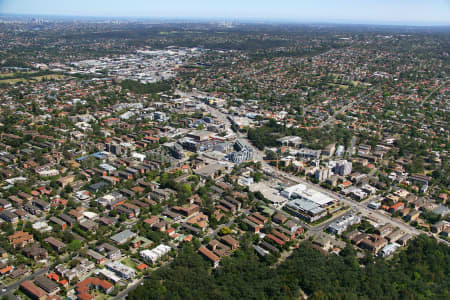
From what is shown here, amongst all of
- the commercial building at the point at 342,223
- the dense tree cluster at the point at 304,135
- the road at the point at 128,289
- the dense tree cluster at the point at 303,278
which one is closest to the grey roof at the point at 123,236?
the road at the point at 128,289

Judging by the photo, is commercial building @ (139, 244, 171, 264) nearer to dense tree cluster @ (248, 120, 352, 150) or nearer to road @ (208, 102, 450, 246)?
road @ (208, 102, 450, 246)

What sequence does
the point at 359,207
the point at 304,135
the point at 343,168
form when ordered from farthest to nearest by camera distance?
the point at 304,135 < the point at 343,168 < the point at 359,207

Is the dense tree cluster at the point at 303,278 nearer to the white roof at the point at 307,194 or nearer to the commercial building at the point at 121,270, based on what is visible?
the commercial building at the point at 121,270

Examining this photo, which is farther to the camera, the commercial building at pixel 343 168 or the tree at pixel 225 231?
the commercial building at pixel 343 168

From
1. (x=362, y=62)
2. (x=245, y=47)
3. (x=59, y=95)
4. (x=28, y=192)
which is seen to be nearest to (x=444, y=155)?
(x=28, y=192)

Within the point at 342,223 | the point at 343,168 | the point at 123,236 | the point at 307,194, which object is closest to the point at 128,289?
the point at 123,236

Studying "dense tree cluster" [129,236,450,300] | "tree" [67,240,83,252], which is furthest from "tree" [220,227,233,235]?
"tree" [67,240,83,252]

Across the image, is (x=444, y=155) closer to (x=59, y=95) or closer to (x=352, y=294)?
(x=352, y=294)

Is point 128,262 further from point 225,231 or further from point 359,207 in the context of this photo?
point 359,207
